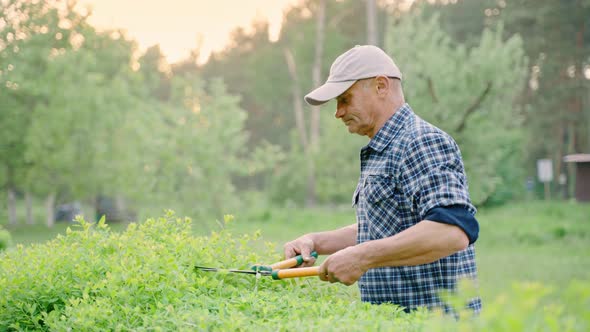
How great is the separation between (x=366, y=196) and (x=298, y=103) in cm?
3907

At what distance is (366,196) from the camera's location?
10.2 ft

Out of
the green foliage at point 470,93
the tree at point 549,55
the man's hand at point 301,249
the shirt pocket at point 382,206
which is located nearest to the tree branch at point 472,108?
the green foliage at point 470,93

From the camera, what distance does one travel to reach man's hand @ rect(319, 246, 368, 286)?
9.16 ft

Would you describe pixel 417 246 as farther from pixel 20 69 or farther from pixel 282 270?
pixel 20 69

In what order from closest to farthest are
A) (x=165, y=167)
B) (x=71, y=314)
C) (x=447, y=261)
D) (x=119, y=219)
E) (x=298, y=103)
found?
(x=71, y=314) → (x=447, y=261) → (x=165, y=167) → (x=119, y=219) → (x=298, y=103)

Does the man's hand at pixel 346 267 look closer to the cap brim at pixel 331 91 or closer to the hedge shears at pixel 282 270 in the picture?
the hedge shears at pixel 282 270

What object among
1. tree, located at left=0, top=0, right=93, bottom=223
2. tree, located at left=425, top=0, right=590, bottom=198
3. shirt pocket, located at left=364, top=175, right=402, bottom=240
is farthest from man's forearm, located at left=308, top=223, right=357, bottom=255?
tree, located at left=425, top=0, right=590, bottom=198

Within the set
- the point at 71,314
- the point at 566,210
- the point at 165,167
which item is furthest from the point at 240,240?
the point at 566,210

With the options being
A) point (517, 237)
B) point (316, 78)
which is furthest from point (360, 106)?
point (316, 78)

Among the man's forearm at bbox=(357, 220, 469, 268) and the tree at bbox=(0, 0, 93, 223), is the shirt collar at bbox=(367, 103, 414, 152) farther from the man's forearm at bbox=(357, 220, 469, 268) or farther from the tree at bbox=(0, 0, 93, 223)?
the tree at bbox=(0, 0, 93, 223)

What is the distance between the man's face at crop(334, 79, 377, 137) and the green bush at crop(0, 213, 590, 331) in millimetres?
782

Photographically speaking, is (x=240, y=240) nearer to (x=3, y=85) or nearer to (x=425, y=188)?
(x=425, y=188)

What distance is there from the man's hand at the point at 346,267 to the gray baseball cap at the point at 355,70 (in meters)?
0.74

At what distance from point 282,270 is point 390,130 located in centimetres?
82
